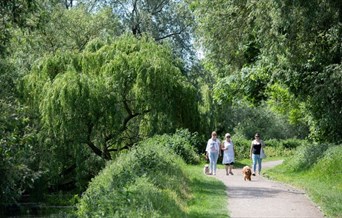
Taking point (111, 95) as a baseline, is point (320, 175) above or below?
below

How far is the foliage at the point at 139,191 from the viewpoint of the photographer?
1076 cm

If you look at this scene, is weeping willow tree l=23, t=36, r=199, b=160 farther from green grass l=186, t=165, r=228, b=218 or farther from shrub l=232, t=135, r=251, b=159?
shrub l=232, t=135, r=251, b=159

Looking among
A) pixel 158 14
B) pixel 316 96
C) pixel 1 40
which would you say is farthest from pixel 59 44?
pixel 1 40

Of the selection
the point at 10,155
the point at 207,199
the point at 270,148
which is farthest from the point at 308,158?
the point at 270,148

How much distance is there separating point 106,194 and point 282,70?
1489 centimetres

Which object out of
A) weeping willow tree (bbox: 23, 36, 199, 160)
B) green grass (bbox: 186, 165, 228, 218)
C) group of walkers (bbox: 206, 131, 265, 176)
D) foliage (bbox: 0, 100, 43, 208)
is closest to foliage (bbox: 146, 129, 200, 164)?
weeping willow tree (bbox: 23, 36, 199, 160)

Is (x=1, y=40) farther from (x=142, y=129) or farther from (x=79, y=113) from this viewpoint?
(x=142, y=129)

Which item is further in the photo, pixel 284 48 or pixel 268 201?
pixel 284 48

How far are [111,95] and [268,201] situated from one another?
12.4 m

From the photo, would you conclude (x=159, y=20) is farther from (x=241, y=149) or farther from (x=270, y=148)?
(x=270, y=148)

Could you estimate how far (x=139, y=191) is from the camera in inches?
480

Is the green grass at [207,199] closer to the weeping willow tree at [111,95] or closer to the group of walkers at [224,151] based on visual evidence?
the group of walkers at [224,151]

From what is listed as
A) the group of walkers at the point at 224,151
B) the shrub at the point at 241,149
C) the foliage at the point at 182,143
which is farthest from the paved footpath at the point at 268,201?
the shrub at the point at 241,149

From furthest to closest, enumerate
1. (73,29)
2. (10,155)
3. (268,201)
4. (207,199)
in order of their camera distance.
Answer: (73,29), (10,155), (207,199), (268,201)
